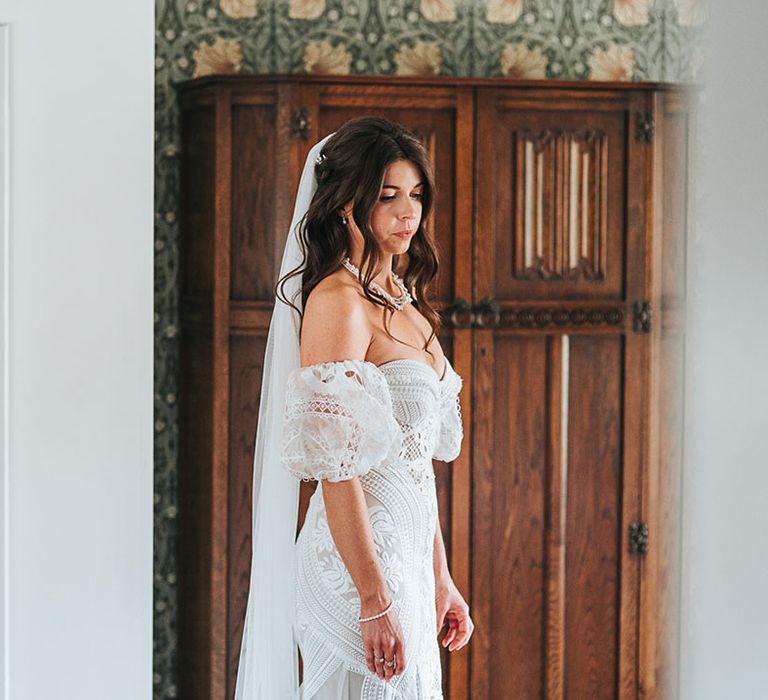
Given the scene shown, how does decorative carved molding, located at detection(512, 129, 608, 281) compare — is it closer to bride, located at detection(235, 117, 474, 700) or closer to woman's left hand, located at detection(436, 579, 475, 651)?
bride, located at detection(235, 117, 474, 700)

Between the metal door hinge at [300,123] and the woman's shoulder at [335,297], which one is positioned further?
the metal door hinge at [300,123]

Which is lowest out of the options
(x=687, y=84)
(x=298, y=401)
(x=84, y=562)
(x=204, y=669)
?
(x=204, y=669)

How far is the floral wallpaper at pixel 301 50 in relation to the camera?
282 cm

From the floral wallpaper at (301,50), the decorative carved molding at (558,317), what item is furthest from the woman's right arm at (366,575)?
the floral wallpaper at (301,50)

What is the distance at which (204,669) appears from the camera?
2.60 metres

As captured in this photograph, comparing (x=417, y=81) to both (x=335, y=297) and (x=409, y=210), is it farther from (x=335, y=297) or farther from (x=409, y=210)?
(x=335, y=297)

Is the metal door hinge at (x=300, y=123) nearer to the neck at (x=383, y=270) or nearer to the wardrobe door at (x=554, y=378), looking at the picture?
the wardrobe door at (x=554, y=378)

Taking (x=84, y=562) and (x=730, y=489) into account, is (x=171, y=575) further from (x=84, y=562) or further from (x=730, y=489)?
(x=730, y=489)

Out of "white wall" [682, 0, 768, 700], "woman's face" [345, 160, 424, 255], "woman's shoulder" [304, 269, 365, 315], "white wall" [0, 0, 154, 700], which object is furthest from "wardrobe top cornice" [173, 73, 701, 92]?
"white wall" [682, 0, 768, 700]

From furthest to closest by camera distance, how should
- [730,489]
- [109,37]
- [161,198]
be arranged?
[161,198], [109,37], [730,489]

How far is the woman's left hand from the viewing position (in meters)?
1.95

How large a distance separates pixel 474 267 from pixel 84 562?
1.61 metres

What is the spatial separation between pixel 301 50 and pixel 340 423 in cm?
155

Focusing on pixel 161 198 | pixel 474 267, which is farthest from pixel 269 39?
pixel 474 267
